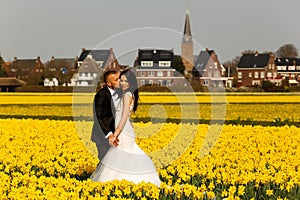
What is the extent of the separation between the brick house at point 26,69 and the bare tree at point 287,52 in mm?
46743

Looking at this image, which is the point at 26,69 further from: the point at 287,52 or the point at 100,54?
the point at 100,54

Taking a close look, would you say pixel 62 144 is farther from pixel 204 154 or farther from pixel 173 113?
pixel 173 113

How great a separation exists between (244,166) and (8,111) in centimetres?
2250

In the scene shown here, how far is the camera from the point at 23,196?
7180mm

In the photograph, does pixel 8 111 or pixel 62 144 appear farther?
pixel 8 111

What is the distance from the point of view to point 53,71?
7881cm

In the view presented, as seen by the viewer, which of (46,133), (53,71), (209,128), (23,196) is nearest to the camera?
(23,196)

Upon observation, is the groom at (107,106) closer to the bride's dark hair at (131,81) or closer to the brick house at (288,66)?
the bride's dark hair at (131,81)

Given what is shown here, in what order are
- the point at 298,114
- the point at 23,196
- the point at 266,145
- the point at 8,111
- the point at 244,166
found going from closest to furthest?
the point at 23,196 → the point at 244,166 → the point at 266,145 → the point at 298,114 → the point at 8,111

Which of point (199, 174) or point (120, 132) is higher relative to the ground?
point (120, 132)

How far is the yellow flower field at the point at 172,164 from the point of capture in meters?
7.73

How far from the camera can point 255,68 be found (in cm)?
10856

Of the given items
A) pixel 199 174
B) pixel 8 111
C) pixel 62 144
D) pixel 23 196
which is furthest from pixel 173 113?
pixel 23 196

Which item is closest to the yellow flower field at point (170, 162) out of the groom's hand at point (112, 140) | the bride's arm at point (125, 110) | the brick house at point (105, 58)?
the groom's hand at point (112, 140)
